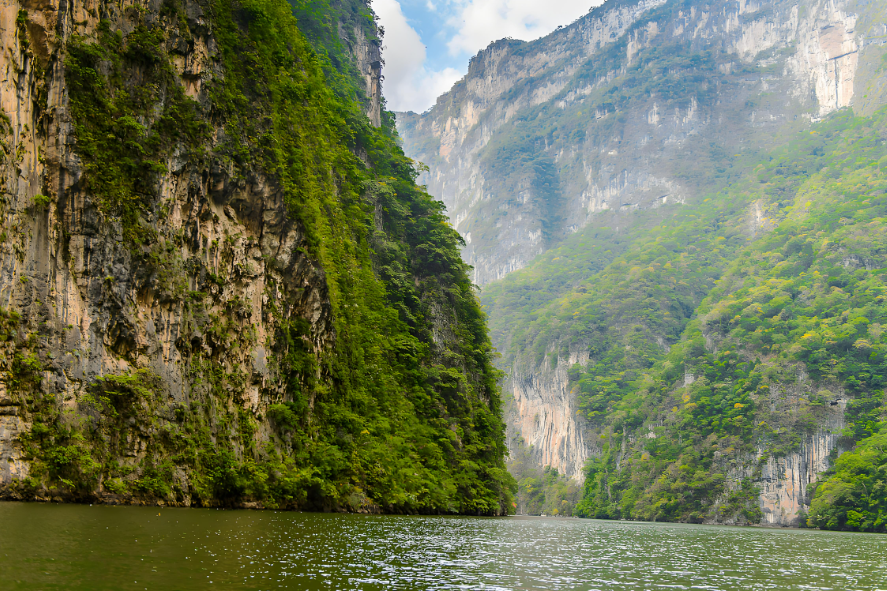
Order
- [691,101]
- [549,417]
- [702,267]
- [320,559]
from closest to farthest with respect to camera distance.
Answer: [320,559]
[702,267]
[549,417]
[691,101]

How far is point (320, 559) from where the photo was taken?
13.8 m

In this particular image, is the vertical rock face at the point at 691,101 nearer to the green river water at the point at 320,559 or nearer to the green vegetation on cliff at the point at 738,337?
the green vegetation on cliff at the point at 738,337

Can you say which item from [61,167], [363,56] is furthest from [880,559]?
[363,56]

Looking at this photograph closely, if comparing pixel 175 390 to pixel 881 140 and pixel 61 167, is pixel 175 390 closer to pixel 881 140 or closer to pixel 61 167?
pixel 61 167

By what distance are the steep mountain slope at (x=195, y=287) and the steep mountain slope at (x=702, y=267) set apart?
4595 cm

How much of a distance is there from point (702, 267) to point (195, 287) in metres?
112

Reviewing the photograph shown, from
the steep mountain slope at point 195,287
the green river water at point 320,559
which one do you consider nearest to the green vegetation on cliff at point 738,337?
the steep mountain slope at point 195,287

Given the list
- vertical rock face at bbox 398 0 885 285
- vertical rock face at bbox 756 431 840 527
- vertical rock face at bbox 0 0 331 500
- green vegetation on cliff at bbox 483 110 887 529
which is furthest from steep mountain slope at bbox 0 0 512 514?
vertical rock face at bbox 398 0 885 285

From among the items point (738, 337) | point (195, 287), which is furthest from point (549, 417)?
point (195, 287)

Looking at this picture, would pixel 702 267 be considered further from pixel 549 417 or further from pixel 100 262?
pixel 100 262

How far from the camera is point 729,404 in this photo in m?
77.6

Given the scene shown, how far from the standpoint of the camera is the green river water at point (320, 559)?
1034 cm

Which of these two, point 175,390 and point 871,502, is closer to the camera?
point 175,390

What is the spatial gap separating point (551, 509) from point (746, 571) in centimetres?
8977
